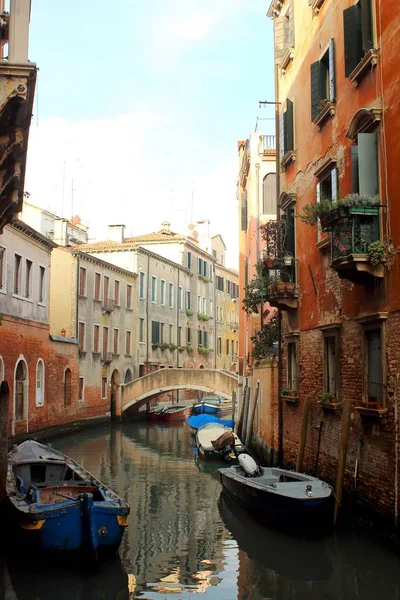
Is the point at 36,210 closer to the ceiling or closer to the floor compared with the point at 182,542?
closer to the ceiling

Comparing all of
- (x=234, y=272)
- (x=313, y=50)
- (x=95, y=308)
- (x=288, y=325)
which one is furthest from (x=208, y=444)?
(x=234, y=272)

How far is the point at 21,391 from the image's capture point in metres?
21.0

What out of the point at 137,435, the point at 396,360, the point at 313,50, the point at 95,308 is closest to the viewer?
the point at 396,360

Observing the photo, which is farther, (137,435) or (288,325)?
(137,435)

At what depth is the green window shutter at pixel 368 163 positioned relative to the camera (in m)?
8.95

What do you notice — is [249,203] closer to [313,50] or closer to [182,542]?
[313,50]

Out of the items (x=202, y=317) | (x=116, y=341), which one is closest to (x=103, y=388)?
(x=116, y=341)

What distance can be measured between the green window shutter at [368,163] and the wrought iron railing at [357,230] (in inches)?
15.4

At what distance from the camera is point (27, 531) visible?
8328mm

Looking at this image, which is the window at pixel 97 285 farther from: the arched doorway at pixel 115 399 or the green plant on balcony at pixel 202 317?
the green plant on balcony at pixel 202 317

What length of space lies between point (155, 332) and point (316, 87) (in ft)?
88.3

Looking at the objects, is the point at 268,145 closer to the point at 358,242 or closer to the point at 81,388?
the point at 81,388

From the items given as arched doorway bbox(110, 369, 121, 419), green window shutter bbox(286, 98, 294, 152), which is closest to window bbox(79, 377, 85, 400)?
arched doorway bbox(110, 369, 121, 419)

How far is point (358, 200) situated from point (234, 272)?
4254 cm
